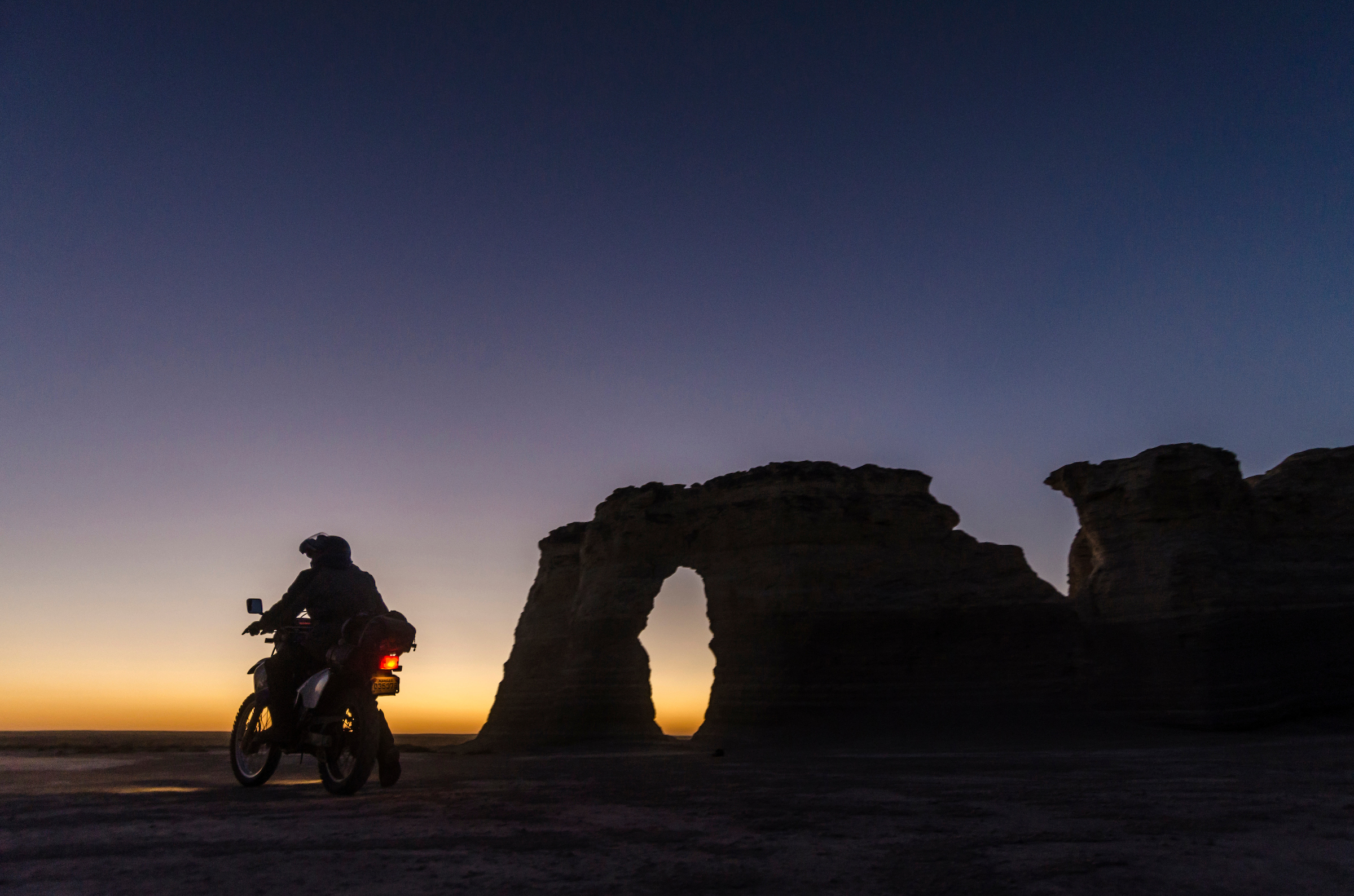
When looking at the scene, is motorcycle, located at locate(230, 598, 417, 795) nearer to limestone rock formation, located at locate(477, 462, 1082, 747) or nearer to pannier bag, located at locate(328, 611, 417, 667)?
pannier bag, located at locate(328, 611, 417, 667)

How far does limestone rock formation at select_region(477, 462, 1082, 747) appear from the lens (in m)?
23.5

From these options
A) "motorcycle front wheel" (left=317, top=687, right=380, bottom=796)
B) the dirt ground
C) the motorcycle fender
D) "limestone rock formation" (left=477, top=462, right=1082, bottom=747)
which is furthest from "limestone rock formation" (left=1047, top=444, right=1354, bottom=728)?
the motorcycle fender

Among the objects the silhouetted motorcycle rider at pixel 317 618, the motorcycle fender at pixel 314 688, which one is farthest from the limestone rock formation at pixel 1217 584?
the motorcycle fender at pixel 314 688

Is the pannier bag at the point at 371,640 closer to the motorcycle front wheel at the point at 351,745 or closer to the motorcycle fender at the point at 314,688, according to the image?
the motorcycle fender at the point at 314,688

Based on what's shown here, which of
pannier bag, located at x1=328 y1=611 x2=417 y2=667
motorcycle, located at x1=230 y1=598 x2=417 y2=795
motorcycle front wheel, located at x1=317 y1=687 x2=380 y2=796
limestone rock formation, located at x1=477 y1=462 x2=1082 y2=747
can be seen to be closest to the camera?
motorcycle front wheel, located at x1=317 y1=687 x2=380 y2=796

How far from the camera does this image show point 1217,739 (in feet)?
61.4

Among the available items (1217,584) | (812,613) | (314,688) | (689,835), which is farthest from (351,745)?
(1217,584)

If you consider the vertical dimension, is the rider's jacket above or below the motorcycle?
above

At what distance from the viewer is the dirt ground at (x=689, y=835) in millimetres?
3305

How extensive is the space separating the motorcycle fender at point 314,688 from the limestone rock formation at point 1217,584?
2109 centimetres

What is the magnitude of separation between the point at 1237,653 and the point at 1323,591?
3.47 meters

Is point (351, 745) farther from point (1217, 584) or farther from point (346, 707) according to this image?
point (1217, 584)

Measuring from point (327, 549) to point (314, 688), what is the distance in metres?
1.27

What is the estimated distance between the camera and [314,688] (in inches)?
262
